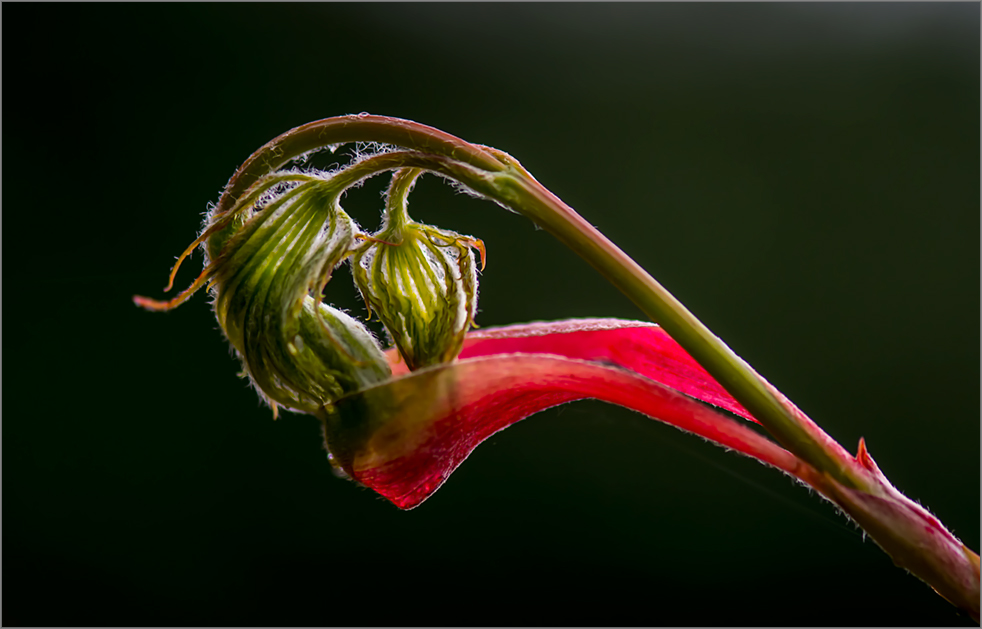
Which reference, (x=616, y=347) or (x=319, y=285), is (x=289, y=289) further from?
(x=616, y=347)

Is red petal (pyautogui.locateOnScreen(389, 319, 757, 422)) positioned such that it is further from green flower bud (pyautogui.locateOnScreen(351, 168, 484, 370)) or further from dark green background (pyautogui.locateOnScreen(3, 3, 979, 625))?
dark green background (pyautogui.locateOnScreen(3, 3, 979, 625))

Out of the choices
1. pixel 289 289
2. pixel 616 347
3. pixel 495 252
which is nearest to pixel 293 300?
pixel 289 289

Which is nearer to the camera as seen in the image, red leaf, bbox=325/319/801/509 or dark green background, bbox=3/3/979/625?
red leaf, bbox=325/319/801/509

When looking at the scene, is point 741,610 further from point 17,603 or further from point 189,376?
point 17,603

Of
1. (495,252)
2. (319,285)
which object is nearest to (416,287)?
(319,285)

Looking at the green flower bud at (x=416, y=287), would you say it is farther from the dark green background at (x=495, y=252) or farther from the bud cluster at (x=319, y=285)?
the dark green background at (x=495, y=252)

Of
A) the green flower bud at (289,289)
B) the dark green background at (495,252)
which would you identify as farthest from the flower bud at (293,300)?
the dark green background at (495,252)

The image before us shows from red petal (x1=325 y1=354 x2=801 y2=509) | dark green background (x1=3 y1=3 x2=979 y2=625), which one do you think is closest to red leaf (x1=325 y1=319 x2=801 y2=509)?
red petal (x1=325 y1=354 x2=801 y2=509)

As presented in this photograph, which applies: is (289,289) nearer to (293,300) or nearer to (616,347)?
(293,300)

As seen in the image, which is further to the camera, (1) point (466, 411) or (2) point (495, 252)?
(2) point (495, 252)
